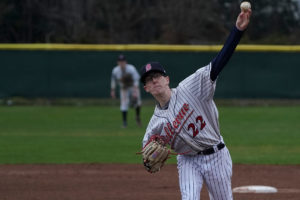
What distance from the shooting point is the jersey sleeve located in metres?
4.64

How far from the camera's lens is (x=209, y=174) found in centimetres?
480

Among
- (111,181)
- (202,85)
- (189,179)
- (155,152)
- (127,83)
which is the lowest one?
(111,181)

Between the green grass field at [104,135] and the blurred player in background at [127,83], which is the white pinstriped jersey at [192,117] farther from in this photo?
the blurred player in background at [127,83]

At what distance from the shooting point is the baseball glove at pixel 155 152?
489 centimetres

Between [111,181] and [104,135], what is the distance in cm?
503

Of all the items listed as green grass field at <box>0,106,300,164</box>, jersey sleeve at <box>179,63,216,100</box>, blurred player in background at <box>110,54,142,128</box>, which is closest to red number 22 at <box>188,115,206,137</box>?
jersey sleeve at <box>179,63,216,100</box>

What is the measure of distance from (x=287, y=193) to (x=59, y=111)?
1232 cm

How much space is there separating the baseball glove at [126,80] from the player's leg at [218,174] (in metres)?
10.6

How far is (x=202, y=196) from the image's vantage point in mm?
7555

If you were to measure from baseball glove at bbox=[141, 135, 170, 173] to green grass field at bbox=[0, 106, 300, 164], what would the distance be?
556cm

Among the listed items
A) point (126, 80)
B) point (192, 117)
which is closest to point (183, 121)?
point (192, 117)

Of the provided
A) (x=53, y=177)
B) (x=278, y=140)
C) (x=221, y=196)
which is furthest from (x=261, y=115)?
(x=221, y=196)

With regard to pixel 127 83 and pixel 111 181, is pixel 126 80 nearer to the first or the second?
pixel 127 83

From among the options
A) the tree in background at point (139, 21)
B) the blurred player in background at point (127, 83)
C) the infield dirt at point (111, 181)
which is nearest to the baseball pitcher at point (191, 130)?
the infield dirt at point (111, 181)
